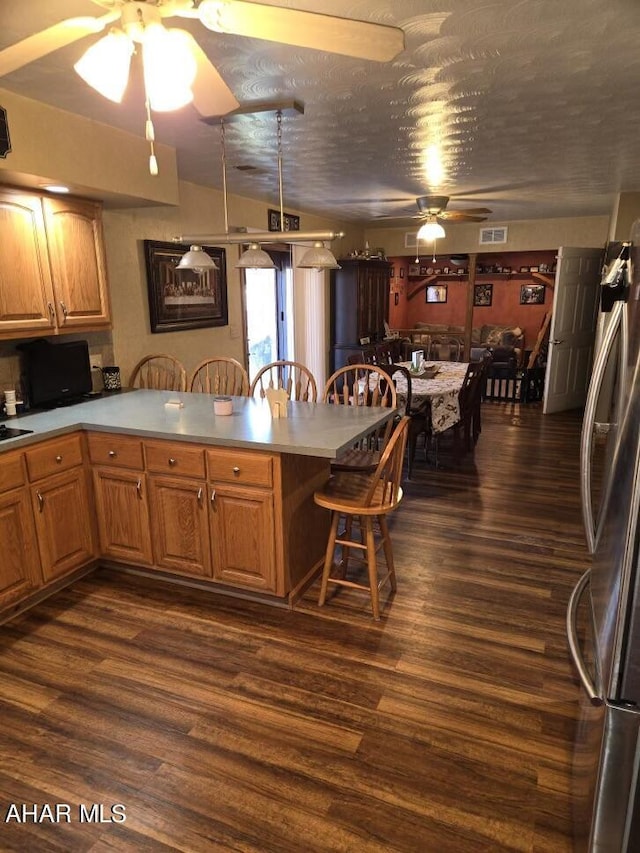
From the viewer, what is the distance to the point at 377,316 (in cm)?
798

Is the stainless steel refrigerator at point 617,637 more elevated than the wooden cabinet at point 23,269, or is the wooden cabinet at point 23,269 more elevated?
the wooden cabinet at point 23,269

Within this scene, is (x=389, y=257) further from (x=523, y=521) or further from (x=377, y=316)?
(x=523, y=521)

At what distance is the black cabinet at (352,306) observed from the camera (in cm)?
732

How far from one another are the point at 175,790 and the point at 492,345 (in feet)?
27.8

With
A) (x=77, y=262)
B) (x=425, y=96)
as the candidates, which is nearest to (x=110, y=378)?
(x=77, y=262)

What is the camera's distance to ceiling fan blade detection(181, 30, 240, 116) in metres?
1.56

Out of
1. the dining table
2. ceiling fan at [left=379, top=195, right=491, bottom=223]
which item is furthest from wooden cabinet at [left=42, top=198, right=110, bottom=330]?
ceiling fan at [left=379, top=195, right=491, bottom=223]

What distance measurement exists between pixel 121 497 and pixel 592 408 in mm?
2402

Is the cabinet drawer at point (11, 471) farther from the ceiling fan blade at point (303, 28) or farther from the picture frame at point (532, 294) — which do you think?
the picture frame at point (532, 294)

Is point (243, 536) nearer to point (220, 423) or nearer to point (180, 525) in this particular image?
point (180, 525)

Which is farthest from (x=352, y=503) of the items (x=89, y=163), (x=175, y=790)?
(x=89, y=163)

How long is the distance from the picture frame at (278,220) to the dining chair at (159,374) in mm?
2200
